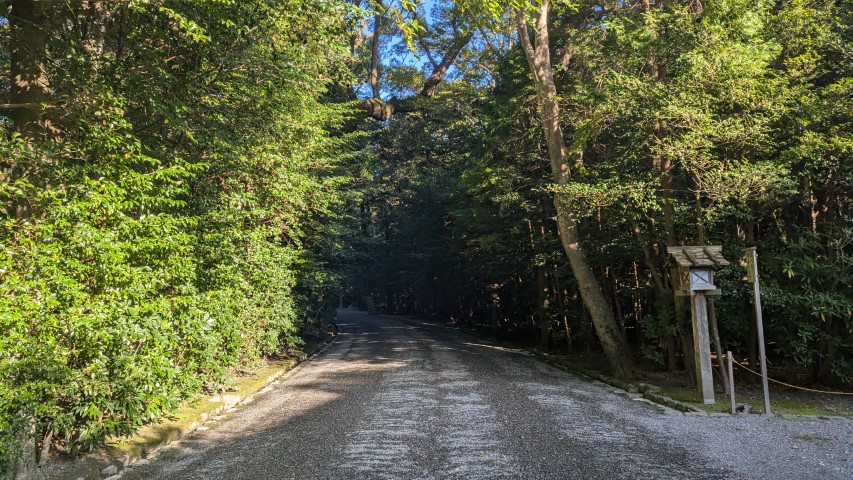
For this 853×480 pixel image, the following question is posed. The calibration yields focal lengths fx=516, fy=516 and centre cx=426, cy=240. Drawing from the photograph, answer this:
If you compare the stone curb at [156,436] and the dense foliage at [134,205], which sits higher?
the dense foliage at [134,205]

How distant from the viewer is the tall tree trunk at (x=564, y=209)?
11.4 metres

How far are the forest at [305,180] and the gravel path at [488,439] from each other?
3.20 feet

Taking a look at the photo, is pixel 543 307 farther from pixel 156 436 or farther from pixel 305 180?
pixel 156 436

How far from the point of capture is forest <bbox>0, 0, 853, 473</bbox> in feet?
15.9

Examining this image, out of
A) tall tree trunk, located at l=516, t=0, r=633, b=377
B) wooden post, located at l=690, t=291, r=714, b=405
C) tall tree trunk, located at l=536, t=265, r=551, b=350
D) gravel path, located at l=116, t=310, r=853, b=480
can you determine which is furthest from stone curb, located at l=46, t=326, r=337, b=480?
tall tree trunk, located at l=536, t=265, r=551, b=350

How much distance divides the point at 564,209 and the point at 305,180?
5.84m

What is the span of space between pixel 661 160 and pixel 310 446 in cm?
799

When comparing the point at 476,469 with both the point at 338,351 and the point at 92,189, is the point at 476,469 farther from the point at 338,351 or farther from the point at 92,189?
the point at 338,351

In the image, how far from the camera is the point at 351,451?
18.1 feet

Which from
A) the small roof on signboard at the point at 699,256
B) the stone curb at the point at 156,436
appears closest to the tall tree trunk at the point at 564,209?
the small roof on signboard at the point at 699,256

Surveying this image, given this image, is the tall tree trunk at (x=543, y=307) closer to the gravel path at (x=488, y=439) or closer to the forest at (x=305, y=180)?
the forest at (x=305, y=180)

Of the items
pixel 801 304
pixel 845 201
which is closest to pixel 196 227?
pixel 801 304

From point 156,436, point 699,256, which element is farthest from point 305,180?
point 699,256

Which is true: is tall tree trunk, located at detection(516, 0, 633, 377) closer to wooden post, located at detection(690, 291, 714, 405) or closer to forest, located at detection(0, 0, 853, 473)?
forest, located at detection(0, 0, 853, 473)
